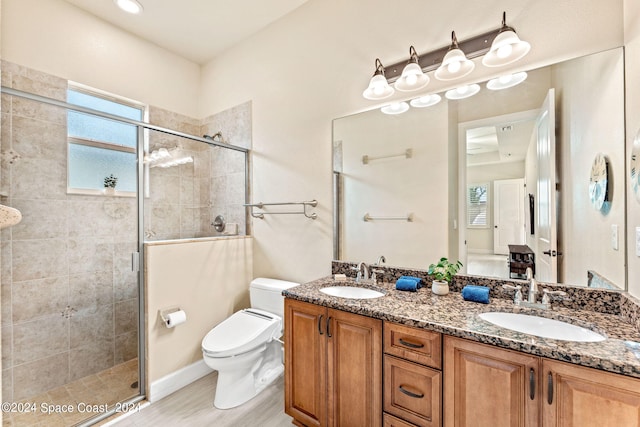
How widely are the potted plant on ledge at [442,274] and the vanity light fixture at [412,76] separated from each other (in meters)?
1.08

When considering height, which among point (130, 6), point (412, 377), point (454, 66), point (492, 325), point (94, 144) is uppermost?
point (130, 6)

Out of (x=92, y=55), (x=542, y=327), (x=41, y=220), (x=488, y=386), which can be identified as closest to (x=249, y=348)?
(x=488, y=386)

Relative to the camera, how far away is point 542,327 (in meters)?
1.18

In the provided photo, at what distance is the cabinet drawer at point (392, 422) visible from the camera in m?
1.20

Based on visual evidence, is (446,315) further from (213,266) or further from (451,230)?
(213,266)

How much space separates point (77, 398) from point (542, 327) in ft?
9.68

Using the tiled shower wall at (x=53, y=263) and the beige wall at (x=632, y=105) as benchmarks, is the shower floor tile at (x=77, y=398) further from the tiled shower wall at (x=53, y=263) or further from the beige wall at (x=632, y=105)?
the beige wall at (x=632, y=105)

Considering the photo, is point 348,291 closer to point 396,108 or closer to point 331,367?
point 331,367

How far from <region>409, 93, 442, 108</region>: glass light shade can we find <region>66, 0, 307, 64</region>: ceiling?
1389mm

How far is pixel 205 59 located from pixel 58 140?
5.58 feet

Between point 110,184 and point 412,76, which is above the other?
point 412,76

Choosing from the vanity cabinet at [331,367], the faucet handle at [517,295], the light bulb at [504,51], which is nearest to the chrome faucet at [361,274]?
the vanity cabinet at [331,367]

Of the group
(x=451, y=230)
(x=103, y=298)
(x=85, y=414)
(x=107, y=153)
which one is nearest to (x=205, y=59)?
(x=107, y=153)

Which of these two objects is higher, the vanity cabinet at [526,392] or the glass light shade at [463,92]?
the glass light shade at [463,92]
